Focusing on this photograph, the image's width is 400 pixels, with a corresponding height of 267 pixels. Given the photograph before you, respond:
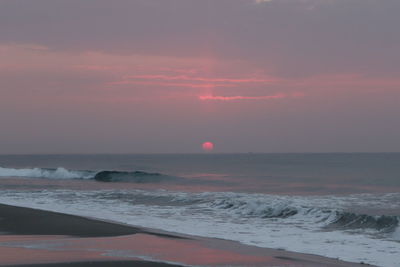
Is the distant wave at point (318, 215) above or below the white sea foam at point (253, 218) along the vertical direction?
above

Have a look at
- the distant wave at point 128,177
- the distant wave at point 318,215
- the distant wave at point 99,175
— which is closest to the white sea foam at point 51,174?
the distant wave at point 99,175

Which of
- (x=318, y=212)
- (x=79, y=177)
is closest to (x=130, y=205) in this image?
(x=318, y=212)

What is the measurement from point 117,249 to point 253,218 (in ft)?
27.1

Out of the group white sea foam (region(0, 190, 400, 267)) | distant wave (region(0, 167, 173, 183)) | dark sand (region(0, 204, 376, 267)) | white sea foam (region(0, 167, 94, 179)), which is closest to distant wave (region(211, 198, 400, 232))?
white sea foam (region(0, 190, 400, 267))

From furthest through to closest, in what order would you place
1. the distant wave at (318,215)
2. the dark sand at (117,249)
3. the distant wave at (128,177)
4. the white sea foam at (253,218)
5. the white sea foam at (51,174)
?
1. the white sea foam at (51,174)
2. the distant wave at (128,177)
3. the distant wave at (318,215)
4. the white sea foam at (253,218)
5. the dark sand at (117,249)

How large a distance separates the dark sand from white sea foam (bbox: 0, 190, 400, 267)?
3.29ft

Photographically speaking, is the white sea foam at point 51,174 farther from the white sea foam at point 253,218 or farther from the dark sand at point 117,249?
the dark sand at point 117,249

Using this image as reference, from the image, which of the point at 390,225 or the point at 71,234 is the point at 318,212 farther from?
the point at 71,234

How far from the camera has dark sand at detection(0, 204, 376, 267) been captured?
34.4 ft

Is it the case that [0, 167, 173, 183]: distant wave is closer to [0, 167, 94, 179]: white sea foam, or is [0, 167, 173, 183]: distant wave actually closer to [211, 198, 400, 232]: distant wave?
[0, 167, 94, 179]: white sea foam

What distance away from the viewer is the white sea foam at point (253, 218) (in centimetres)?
1292

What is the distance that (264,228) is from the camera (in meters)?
16.5

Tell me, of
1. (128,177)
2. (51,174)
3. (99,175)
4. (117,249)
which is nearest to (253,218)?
(117,249)

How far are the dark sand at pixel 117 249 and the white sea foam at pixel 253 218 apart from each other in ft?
3.29
